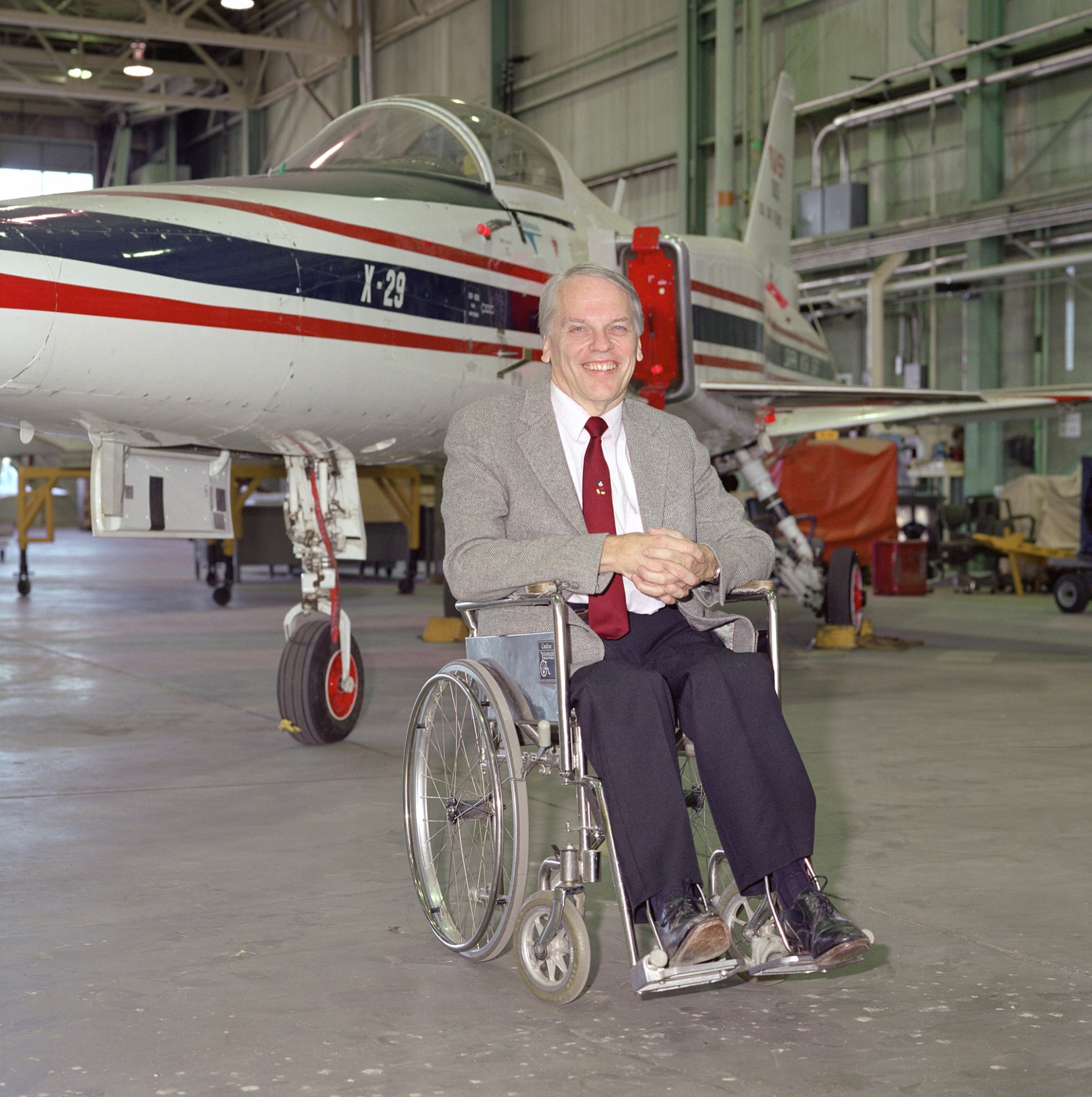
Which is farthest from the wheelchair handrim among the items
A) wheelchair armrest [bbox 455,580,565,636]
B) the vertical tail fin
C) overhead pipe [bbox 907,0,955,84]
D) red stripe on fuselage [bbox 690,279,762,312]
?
overhead pipe [bbox 907,0,955,84]

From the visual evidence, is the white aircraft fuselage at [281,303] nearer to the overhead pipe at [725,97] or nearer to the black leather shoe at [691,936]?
the black leather shoe at [691,936]

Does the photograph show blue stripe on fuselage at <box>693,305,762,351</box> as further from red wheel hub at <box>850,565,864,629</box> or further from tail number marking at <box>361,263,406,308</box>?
tail number marking at <box>361,263,406,308</box>

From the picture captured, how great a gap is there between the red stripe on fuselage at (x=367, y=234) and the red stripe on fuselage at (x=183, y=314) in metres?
0.33

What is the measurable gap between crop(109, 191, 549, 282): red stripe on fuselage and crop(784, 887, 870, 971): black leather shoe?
3100 millimetres

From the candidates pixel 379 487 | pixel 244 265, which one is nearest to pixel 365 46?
pixel 379 487

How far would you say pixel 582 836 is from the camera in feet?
8.25

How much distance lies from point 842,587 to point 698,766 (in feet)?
22.1

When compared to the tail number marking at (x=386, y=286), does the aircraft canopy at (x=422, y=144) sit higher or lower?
higher

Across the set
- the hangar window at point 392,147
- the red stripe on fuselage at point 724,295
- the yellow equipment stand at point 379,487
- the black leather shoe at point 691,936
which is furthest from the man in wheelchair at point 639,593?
the yellow equipment stand at point 379,487

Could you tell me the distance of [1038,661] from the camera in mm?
8188

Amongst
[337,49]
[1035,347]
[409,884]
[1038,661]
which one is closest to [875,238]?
[1035,347]

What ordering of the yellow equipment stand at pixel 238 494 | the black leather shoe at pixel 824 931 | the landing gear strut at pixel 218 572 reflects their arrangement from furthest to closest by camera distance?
the landing gear strut at pixel 218 572 < the yellow equipment stand at pixel 238 494 < the black leather shoe at pixel 824 931

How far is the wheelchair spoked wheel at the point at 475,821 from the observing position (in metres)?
2.50

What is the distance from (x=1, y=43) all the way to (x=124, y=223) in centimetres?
2787
